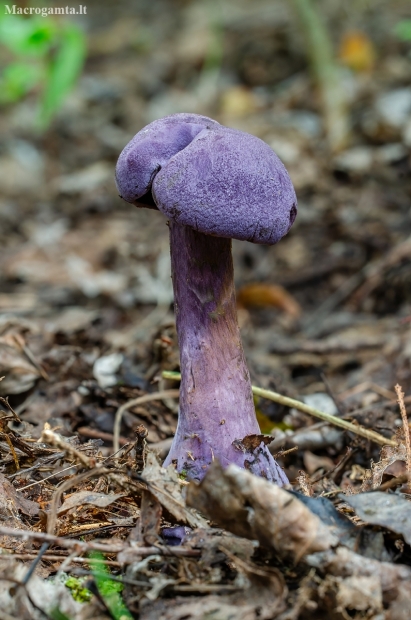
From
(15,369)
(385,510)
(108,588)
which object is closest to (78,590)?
(108,588)

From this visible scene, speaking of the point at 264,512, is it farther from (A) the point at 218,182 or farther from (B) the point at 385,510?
(A) the point at 218,182

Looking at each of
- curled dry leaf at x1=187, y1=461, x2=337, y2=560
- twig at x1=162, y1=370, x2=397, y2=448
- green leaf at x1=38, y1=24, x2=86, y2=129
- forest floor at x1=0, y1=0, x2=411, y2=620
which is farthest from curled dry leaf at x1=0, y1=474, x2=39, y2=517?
green leaf at x1=38, y1=24, x2=86, y2=129

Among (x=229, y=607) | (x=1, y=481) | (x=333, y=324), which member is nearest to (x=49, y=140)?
(x=333, y=324)

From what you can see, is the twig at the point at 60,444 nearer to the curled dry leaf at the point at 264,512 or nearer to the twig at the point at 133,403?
the curled dry leaf at the point at 264,512

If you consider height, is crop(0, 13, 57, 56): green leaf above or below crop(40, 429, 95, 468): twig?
above

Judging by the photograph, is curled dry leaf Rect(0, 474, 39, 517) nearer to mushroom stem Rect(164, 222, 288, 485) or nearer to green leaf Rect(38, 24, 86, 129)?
mushroom stem Rect(164, 222, 288, 485)

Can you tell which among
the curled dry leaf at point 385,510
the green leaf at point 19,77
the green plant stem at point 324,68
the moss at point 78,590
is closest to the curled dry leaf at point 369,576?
the curled dry leaf at point 385,510
